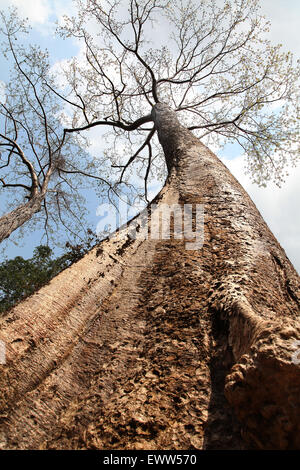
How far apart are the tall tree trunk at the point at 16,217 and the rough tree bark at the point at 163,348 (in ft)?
13.2

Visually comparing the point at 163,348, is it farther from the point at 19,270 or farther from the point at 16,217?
the point at 19,270

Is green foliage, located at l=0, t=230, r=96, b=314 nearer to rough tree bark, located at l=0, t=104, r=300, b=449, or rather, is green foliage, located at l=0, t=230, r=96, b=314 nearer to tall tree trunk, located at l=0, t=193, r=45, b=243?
tall tree trunk, located at l=0, t=193, r=45, b=243

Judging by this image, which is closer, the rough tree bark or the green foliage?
the rough tree bark

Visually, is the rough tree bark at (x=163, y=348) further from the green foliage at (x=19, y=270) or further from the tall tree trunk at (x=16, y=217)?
the green foliage at (x=19, y=270)

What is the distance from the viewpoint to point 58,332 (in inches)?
49.6

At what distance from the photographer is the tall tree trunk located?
16.3 feet

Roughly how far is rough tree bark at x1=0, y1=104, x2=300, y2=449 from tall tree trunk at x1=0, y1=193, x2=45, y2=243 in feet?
13.2

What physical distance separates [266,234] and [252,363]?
1.12 metres

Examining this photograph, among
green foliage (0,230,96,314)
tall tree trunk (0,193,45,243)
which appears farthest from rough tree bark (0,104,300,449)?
green foliage (0,230,96,314)

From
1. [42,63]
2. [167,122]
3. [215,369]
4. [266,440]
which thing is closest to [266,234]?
[215,369]

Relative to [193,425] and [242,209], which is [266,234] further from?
[193,425]

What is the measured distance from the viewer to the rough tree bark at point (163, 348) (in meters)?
0.73

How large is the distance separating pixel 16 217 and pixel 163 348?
5183 mm

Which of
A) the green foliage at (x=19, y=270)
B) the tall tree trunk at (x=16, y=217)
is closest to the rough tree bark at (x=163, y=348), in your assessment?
the tall tree trunk at (x=16, y=217)
